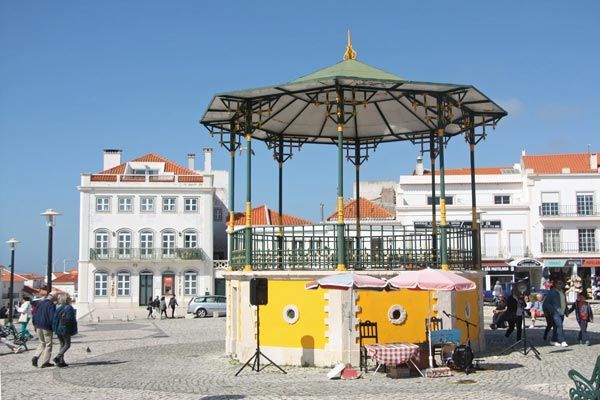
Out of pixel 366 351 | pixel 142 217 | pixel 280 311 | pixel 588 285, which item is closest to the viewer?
pixel 366 351

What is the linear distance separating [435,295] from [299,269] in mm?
3014

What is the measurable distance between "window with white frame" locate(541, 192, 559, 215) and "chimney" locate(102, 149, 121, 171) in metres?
35.5

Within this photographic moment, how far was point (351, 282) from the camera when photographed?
13891mm

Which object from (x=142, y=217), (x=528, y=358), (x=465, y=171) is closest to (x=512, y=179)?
(x=465, y=171)

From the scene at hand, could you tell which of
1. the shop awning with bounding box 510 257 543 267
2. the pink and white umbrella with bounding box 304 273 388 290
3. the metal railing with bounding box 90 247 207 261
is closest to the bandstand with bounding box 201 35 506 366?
the pink and white umbrella with bounding box 304 273 388 290

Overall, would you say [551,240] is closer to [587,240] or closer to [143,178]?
[587,240]

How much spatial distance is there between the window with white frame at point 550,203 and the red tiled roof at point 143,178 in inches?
1075

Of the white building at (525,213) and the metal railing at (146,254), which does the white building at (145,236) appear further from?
the white building at (525,213)

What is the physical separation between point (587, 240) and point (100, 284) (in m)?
38.3

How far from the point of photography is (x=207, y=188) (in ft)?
192

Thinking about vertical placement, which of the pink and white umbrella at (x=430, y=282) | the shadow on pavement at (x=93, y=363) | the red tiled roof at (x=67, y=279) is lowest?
the red tiled roof at (x=67, y=279)

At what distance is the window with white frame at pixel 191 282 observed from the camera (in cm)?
5822

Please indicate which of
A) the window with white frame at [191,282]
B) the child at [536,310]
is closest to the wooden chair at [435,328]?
the child at [536,310]

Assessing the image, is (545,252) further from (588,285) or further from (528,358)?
(528,358)
